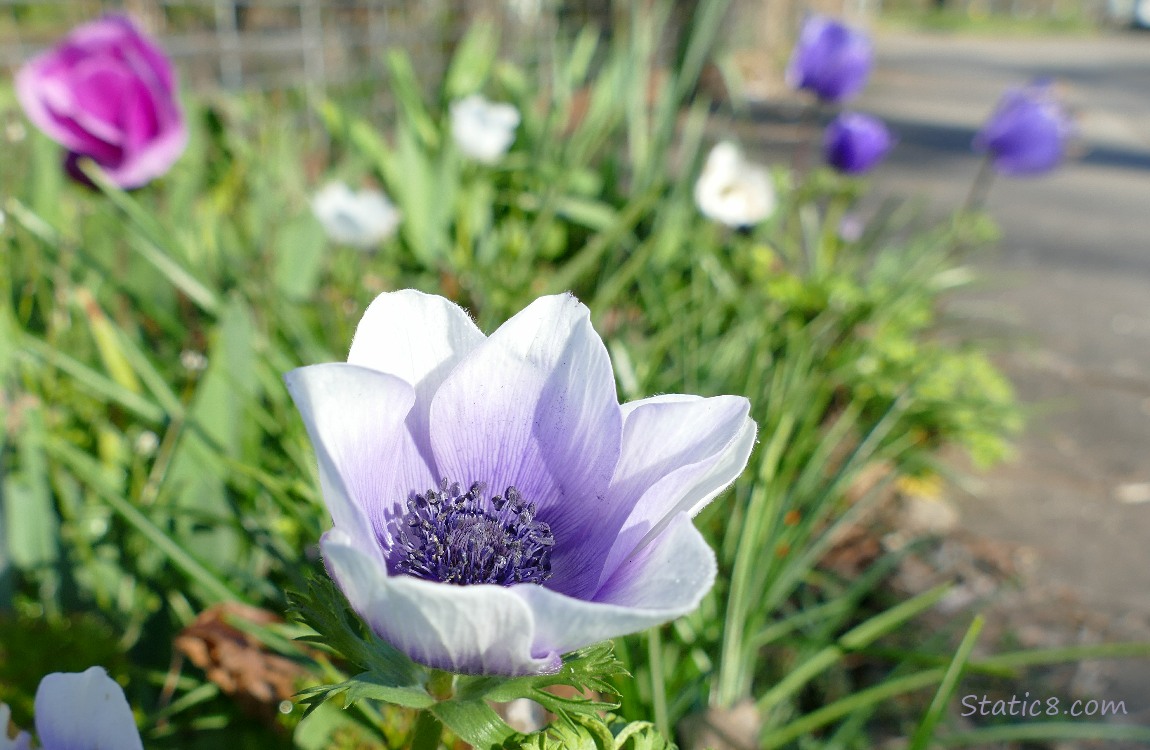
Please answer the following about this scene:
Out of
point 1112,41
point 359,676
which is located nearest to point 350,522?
point 359,676

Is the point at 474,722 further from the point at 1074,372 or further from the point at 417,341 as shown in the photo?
the point at 1074,372

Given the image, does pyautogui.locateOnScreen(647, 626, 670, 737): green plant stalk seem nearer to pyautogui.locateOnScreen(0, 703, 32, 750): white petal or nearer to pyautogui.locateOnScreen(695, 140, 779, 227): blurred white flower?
pyautogui.locateOnScreen(0, 703, 32, 750): white petal

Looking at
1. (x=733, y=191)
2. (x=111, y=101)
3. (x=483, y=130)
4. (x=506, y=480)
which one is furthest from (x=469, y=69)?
(x=506, y=480)

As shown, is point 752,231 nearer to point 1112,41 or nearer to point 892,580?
point 892,580

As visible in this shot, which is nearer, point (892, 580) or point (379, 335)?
point (379, 335)

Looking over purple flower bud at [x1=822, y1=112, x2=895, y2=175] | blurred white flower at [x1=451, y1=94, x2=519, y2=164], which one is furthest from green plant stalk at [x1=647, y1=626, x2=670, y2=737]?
purple flower bud at [x1=822, y1=112, x2=895, y2=175]

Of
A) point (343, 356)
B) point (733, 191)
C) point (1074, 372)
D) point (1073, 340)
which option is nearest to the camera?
point (343, 356)

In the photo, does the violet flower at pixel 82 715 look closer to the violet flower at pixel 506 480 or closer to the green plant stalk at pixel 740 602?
the violet flower at pixel 506 480

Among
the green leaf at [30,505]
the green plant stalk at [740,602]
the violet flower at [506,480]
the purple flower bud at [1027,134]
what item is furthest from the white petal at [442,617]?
the purple flower bud at [1027,134]
